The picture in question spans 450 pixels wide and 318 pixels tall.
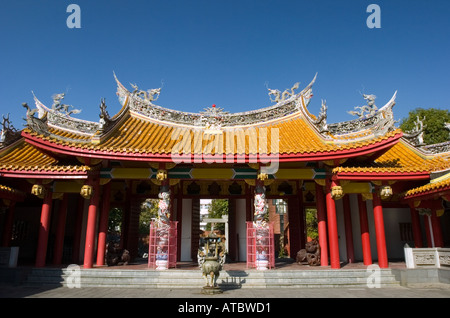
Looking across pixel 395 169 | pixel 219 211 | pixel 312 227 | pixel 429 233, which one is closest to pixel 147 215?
pixel 219 211

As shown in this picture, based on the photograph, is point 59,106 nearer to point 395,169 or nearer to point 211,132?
point 211,132

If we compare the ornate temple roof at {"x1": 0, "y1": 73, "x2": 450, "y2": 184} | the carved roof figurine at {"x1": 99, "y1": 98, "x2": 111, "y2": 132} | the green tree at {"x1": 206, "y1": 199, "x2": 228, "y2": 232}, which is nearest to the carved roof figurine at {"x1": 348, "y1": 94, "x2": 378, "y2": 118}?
the ornate temple roof at {"x1": 0, "y1": 73, "x2": 450, "y2": 184}

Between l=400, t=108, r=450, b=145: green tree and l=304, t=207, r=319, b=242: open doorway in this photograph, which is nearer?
l=400, t=108, r=450, b=145: green tree

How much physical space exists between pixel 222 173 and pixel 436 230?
24.1 feet

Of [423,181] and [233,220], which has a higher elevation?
[423,181]

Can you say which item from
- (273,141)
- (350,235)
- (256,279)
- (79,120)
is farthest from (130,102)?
(350,235)

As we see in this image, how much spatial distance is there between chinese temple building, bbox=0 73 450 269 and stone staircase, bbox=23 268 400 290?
25.5 inches

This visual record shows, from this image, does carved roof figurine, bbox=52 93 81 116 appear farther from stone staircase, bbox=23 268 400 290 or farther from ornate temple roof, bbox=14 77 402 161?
→ stone staircase, bbox=23 268 400 290

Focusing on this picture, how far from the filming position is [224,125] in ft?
45.8

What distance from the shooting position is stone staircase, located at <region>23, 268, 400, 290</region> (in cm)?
877

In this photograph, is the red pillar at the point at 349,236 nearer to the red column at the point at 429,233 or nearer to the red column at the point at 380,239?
the red column at the point at 380,239

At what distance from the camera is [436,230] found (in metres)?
10.2
